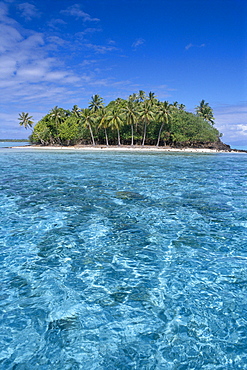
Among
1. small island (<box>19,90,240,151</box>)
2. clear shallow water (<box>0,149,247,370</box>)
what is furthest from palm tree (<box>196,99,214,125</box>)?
clear shallow water (<box>0,149,247,370</box>)

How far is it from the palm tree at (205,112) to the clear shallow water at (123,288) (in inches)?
3351

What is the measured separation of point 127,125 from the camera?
2859 inches

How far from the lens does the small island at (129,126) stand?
2511 inches

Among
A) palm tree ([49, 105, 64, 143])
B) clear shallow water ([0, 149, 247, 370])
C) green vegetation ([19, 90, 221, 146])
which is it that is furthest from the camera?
palm tree ([49, 105, 64, 143])

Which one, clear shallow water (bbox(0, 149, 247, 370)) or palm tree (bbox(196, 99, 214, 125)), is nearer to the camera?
clear shallow water (bbox(0, 149, 247, 370))

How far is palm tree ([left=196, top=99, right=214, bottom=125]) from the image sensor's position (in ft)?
286

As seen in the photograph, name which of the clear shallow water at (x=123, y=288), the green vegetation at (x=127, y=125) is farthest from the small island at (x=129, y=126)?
the clear shallow water at (x=123, y=288)

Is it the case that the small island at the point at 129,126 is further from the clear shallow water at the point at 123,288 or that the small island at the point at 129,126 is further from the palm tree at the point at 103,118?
the clear shallow water at the point at 123,288

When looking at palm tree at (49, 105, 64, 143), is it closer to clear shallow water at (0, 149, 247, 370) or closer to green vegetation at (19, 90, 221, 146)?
green vegetation at (19, 90, 221, 146)

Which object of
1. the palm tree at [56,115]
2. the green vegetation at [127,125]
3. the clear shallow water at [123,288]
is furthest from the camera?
the palm tree at [56,115]

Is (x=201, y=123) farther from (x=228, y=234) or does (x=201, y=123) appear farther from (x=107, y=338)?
(x=107, y=338)

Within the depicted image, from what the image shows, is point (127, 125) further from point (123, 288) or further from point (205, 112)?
point (123, 288)

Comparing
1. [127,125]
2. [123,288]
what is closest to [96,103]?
[127,125]

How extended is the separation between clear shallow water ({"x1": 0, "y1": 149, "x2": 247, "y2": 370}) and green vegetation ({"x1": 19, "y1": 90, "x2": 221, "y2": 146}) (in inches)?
2222
